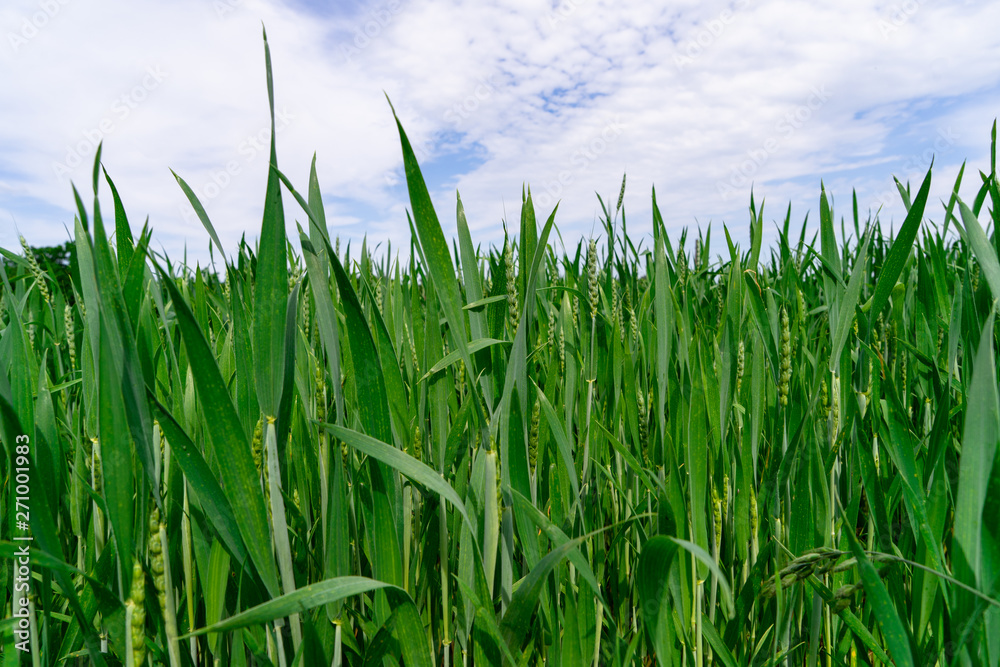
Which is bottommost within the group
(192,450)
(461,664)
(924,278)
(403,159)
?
(461,664)

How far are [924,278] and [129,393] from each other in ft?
4.47

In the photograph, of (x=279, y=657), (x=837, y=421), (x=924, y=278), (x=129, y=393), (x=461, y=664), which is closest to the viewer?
(x=129, y=393)

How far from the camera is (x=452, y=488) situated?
613 millimetres

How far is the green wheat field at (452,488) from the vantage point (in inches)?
19.3

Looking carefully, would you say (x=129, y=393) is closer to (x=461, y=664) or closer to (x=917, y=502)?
(x=461, y=664)

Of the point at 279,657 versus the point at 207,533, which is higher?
the point at 207,533

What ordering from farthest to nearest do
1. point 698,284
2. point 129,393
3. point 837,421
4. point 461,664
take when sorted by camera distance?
point 698,284, point 837,421, point 461,664, point 129,393

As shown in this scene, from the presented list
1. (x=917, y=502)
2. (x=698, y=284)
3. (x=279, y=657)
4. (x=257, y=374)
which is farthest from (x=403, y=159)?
(x=698, y=284)

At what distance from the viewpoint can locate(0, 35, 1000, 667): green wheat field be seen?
49 cm

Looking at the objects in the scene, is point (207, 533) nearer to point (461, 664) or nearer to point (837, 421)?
point (461, 664)

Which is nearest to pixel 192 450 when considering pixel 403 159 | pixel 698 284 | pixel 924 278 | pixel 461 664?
pixel 403 159

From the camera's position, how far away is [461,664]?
2.30 feet

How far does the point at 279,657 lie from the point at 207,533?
0.54 ft

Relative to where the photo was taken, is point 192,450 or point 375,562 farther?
point 375,562
